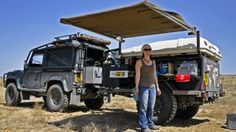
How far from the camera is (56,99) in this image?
10.5 m

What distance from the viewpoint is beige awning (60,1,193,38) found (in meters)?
7.00

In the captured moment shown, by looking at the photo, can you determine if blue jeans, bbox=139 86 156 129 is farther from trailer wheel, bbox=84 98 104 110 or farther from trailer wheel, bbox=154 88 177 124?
trailer wheel, bbox=84 98 104 110

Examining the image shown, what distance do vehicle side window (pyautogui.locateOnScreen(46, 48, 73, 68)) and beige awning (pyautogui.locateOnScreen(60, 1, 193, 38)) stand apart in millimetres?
1592

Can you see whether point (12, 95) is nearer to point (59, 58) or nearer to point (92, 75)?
point (59, 58)

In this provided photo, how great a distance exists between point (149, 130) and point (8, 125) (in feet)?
11.3

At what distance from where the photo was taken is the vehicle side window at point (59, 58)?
10.5 meters

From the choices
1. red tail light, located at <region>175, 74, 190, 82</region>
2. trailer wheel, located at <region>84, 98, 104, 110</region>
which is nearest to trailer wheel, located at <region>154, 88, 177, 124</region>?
red tail light, located at <region>175, 74, 190, 82</region>

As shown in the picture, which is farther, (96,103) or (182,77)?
(96,103)

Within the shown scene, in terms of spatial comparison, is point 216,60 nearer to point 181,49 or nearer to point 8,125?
point 181,49

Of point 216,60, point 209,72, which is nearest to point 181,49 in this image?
point 209,72

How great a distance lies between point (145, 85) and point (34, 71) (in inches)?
257

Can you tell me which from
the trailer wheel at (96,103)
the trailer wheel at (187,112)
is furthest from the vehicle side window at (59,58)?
the trailer wheel at (187,112)

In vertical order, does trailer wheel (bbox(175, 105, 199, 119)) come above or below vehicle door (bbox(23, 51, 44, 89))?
below

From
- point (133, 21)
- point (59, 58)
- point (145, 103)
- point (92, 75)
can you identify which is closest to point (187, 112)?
point (92, 75)
